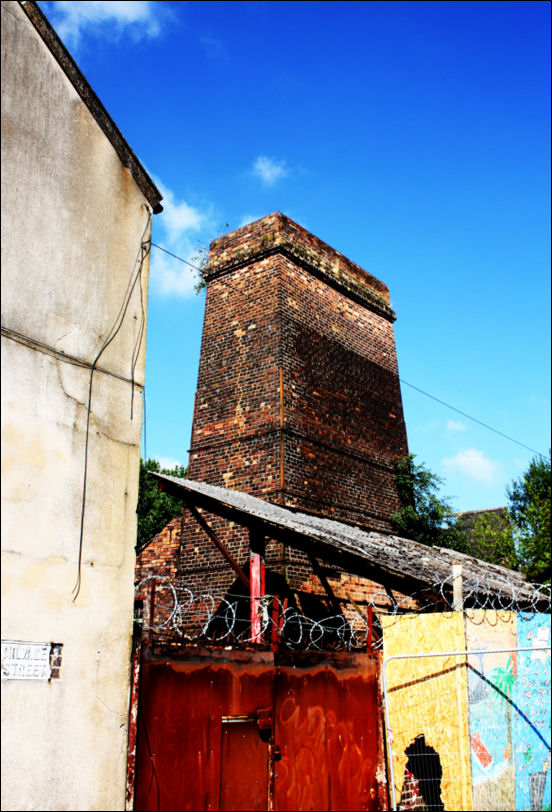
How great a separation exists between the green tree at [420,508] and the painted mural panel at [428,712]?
905 centimetres

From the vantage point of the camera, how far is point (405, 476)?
17484 millimetres

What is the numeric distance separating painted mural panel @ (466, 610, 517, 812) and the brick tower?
5.07m

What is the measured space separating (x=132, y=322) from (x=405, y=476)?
11926mm

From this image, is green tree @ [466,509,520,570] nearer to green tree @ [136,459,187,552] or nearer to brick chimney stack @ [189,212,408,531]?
brick chimney stack @ [189,212,408,531]

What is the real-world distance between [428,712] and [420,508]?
9971mm

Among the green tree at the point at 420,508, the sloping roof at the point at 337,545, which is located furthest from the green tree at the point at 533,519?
the sloping roof at the point at 337,545

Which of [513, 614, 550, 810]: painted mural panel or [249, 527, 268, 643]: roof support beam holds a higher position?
[249, 527, 268, 643]: roof support beam

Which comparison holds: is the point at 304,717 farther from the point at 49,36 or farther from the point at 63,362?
the point at 49,36

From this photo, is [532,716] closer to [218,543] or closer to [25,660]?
[218,543]

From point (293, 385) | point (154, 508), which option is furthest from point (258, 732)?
point (154, 508)

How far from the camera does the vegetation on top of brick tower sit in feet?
56.9

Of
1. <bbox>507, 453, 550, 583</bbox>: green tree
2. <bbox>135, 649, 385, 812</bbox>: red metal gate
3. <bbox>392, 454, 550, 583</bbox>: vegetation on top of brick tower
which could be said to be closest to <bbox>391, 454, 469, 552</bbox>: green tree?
<bbox>392, 454, 550, 583</bbox>: vegetation on top of brick tower

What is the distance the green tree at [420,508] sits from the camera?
17.1 m

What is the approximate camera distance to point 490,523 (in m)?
23.7
